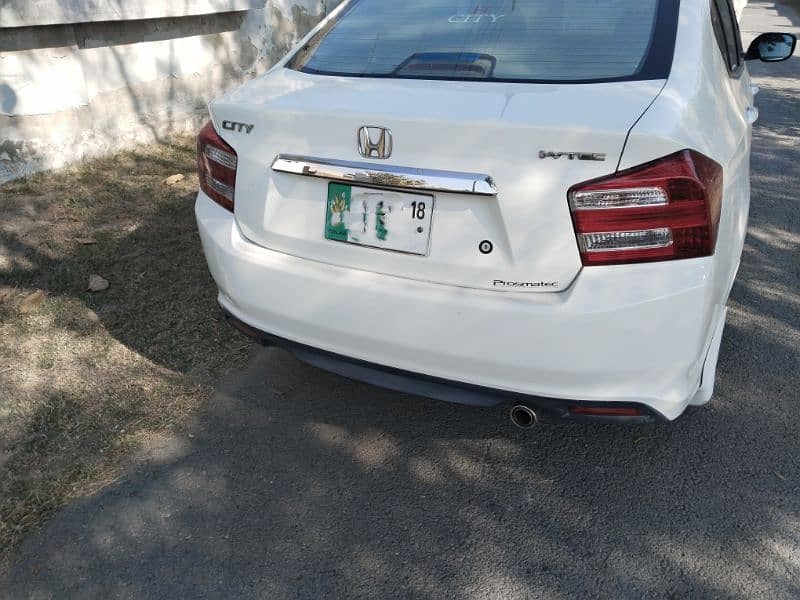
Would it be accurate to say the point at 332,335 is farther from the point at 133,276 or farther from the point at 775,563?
the point at 133,276

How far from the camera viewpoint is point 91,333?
11.1ft

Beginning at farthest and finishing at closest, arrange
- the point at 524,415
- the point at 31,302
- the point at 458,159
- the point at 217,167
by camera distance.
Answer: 1. the point at 31,302
2. the point at 217,167
3. the point at 524,415
4. the point at 458,159

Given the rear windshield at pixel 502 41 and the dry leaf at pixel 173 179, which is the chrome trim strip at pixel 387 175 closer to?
the rear windshield at pixel 502 41

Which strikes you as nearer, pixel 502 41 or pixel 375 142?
pixel 375 142

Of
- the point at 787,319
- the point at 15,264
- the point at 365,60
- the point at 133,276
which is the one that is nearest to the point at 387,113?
the point at 365,60

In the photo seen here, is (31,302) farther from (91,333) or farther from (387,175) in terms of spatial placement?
(387,175)

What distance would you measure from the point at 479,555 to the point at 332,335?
2.75 ft

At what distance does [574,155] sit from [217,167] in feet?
4.09

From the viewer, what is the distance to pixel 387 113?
83.9 inches

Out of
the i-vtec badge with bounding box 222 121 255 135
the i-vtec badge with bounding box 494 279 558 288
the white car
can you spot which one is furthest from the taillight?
the i-vtec badge with bounding box 222 121 255 135

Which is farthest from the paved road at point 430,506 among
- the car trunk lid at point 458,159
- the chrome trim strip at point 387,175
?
the chrome trim strip at point 387,175

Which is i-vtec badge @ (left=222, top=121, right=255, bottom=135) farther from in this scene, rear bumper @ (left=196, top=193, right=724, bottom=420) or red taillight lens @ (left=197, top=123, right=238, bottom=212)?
rear bumper @ (left=196, top=193, right=724, bottom=420)

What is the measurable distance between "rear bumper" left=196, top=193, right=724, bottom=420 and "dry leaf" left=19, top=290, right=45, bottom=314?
1671 millimetres

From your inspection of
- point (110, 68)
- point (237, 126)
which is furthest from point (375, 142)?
point (110, 68)
